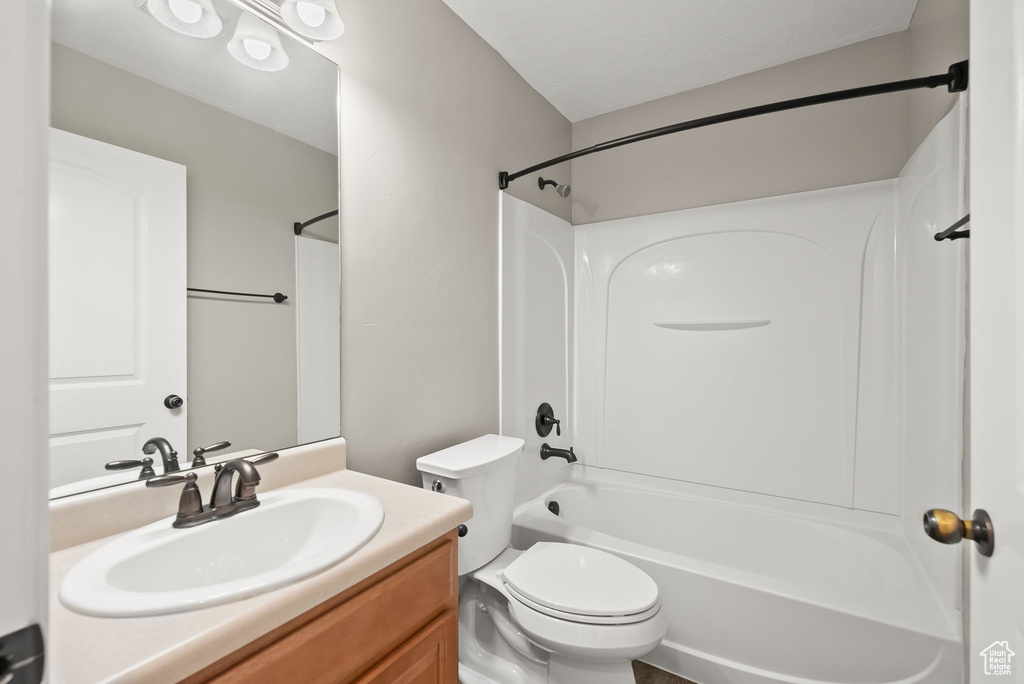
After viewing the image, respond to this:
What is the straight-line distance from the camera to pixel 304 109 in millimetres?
1290

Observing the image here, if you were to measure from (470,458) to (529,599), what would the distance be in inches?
17.7

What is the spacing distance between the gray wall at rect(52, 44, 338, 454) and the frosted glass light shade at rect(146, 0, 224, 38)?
161mm

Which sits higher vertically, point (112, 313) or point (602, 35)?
point (602, 35)

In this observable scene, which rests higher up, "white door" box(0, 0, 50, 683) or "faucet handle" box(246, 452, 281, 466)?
"white door" box(0, 0, 50, 683)

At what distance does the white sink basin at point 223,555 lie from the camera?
0.64m

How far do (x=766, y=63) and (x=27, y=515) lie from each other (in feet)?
9.22

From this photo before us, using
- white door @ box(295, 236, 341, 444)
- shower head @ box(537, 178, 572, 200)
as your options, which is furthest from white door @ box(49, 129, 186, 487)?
shower head @ box(537, 178, 572, 200)

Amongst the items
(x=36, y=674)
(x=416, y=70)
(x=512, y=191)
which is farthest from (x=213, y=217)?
(x=512, y=191)

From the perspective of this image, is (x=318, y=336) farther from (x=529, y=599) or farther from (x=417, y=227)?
(x=529, y=599)

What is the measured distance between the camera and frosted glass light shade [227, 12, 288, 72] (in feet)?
3.77

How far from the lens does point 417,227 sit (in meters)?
1.61

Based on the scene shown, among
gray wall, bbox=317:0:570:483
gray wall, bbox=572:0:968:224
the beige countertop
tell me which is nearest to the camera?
the beige countertop

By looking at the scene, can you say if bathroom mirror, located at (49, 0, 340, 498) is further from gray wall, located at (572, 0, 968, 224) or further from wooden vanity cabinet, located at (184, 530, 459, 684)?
gray wall, located at (572, 0, 968, 224)

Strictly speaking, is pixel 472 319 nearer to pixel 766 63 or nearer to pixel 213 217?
pixel 213 217
